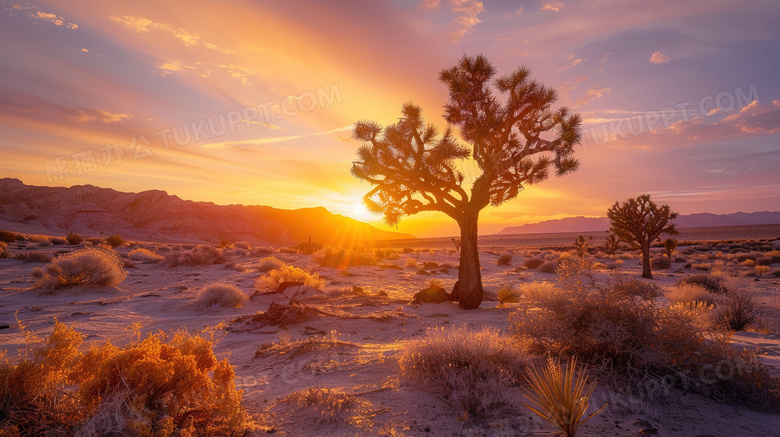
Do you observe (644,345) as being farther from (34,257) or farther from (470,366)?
(34,257)

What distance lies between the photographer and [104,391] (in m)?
3.08

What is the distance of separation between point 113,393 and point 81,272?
13595 mm

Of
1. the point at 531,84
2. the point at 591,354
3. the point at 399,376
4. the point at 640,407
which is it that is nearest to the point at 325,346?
the point at 399,376

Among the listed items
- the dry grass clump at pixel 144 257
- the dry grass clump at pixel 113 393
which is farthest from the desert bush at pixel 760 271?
the dry grass clump at pixel 144 257

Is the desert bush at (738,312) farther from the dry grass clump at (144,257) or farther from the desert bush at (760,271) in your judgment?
the dry grass clump at (144,257)

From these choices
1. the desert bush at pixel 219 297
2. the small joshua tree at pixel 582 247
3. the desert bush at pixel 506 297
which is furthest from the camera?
the desert bush at pixel 506 297

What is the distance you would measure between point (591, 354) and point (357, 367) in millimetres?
3294

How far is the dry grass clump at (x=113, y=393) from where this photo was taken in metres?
2.79

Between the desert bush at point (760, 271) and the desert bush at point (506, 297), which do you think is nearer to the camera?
the desert bush at point (506, 297)

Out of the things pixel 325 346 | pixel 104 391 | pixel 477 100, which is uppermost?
pixel 477 100

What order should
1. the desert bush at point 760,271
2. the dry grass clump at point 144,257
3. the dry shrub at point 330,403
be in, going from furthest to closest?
1. the dry grass clump at point 144,257
2. the desert bush at point 760,271
3. the dry shrub at point 330,403

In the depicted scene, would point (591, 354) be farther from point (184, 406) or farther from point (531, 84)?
point (531, 84)

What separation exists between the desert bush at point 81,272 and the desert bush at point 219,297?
189 inches

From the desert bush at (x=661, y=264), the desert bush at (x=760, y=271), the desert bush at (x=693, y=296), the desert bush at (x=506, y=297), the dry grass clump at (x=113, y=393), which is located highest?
the dry grass clump at (x=113, y=393)
